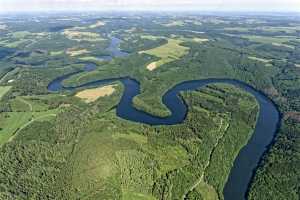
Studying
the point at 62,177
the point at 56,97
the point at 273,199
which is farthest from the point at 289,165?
the point at 56,97

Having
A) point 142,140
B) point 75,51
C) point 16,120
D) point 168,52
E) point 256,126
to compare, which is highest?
point 142,140

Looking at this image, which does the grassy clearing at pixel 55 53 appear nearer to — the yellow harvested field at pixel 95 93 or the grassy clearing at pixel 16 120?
the yellow harvested field at pixel 95 93

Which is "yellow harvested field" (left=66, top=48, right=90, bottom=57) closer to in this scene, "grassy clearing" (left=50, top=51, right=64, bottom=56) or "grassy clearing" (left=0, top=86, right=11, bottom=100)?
"grassy clearing" (left=50, top=51, right=64, bottom=56)

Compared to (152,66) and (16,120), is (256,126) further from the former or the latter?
(16,120)

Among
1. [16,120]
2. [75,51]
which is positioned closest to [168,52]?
[75,51]

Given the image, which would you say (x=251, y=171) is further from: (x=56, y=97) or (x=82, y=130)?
(x=56, y=97)

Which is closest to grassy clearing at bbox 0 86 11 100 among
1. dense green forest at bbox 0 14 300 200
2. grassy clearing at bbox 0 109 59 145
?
dense green forest at bbox 0 14 300 200
